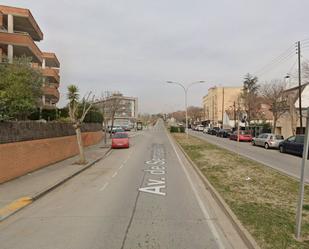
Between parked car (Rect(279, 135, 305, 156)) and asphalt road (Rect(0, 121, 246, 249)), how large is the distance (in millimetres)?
14425

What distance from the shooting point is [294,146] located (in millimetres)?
23797

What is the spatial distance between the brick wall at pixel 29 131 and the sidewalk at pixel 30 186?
159cm

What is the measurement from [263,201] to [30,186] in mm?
7650

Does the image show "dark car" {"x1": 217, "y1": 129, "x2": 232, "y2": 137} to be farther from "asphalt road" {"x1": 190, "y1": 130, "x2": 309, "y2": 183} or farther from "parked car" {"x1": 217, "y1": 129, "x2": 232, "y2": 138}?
"asphalt road" {"x1": 190, "y1": 130, "x2": 309, "y2": 183}

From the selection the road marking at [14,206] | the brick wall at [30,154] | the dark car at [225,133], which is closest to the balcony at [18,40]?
the brick wall at [30,154]

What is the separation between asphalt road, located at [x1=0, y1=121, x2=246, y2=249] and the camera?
18.6 feet

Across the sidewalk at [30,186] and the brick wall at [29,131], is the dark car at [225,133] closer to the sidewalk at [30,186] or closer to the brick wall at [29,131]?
the brick wall at [29,131]

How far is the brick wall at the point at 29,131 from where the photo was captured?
11723 mm

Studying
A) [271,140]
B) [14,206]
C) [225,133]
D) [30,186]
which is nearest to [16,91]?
[30,186]

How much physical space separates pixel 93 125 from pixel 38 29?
12.6m

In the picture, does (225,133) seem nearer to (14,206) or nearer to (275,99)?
(275,99)

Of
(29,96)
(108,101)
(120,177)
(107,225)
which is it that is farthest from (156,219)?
(108,101)

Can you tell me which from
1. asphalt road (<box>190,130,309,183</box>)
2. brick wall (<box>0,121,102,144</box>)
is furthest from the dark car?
brick wall (<box>0,121,102,144</box>)

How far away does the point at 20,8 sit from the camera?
2952cm
